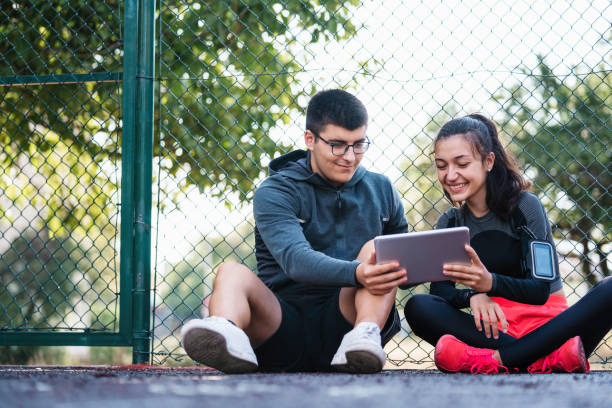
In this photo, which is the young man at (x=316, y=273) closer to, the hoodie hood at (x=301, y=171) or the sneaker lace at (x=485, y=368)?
the hoodie hood at (x=301, y=171)

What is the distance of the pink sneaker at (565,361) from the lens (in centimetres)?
188

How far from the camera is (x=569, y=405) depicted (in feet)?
3.29

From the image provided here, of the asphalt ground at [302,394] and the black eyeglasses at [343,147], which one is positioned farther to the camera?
the black eyeglasses at [343,147]

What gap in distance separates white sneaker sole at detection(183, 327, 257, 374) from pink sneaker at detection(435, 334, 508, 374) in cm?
64

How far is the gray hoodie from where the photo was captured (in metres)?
2.08

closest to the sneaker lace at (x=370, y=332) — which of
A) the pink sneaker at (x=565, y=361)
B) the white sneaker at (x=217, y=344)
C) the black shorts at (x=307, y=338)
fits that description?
the black shorts at (x=307, y=338)

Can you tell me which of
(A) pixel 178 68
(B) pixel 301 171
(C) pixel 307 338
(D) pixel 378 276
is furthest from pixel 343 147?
(A) pixel 178 68

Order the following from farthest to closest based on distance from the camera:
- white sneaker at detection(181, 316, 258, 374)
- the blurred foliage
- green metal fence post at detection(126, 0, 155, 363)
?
the blurred foliage
green metal fence post at detection(126, 0, 155, 363)
white sneaker at detection(181, 316, 258, 374)

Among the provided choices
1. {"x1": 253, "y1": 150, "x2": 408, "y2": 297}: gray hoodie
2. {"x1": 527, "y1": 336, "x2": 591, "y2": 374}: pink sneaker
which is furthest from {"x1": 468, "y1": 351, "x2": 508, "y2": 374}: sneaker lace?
{"x1": 253, "y1": 150, "x2": 408, "y2": 297}: gray hoodie

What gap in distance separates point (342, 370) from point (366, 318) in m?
0.17

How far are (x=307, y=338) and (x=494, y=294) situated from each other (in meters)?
0.66

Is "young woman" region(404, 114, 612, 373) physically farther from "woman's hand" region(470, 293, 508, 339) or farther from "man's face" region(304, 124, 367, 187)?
"man's face" region(304, 124, 367, 187)

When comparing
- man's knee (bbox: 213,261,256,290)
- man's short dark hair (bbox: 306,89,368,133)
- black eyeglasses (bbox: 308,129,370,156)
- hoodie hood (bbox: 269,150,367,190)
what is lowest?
man's knee (bbox: 213,261,256,290)

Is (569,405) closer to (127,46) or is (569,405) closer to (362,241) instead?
(362,241)
